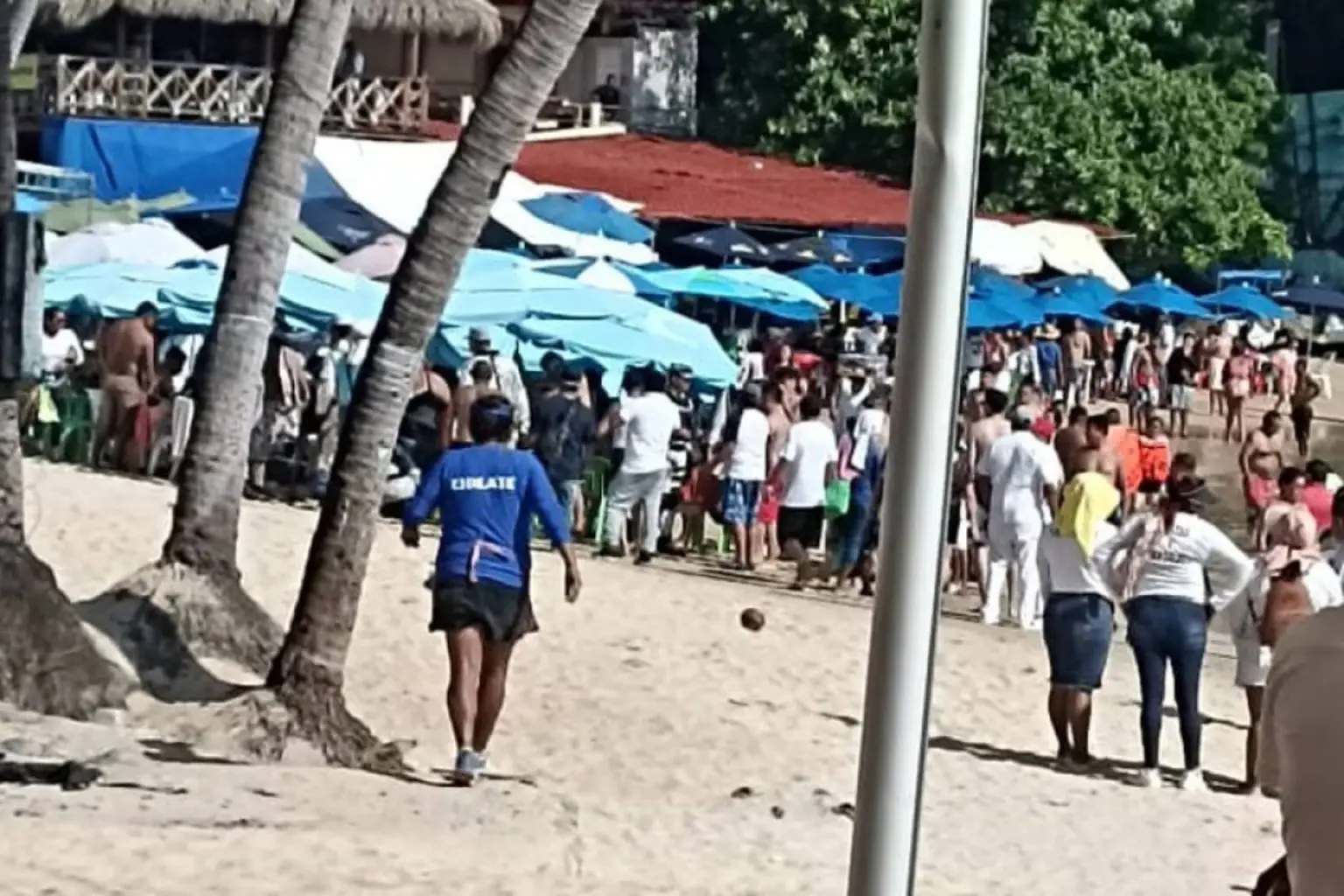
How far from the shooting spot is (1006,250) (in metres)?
11.5

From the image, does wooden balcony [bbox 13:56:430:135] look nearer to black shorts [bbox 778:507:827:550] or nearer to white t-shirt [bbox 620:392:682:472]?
white t-shirt [bbox 620:392:682:472]

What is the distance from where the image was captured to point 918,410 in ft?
10.9

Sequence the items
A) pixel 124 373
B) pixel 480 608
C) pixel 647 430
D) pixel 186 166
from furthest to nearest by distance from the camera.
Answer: pixel 647 430 → pixel 124 373 → pixel 186 166 → pixel 480 608

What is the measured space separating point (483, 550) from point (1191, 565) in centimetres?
228

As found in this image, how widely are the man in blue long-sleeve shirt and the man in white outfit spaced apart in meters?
3.19

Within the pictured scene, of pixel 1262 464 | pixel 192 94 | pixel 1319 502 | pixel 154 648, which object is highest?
pixel 192 94

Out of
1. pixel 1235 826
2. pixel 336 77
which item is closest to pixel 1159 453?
pixel 1235 826

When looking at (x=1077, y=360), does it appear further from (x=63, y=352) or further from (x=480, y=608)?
(x=480, y=608)

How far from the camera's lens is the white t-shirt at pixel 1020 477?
33.1ft

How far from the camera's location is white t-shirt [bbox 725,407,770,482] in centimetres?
1166

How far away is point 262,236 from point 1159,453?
470cm

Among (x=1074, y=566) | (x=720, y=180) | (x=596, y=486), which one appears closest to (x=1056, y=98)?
(x=720, y=180)

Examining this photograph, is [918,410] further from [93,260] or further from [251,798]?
[93,260]

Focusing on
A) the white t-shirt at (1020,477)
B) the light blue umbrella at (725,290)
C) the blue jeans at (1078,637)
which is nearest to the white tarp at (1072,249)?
the white t-shirt at (1020,477)
